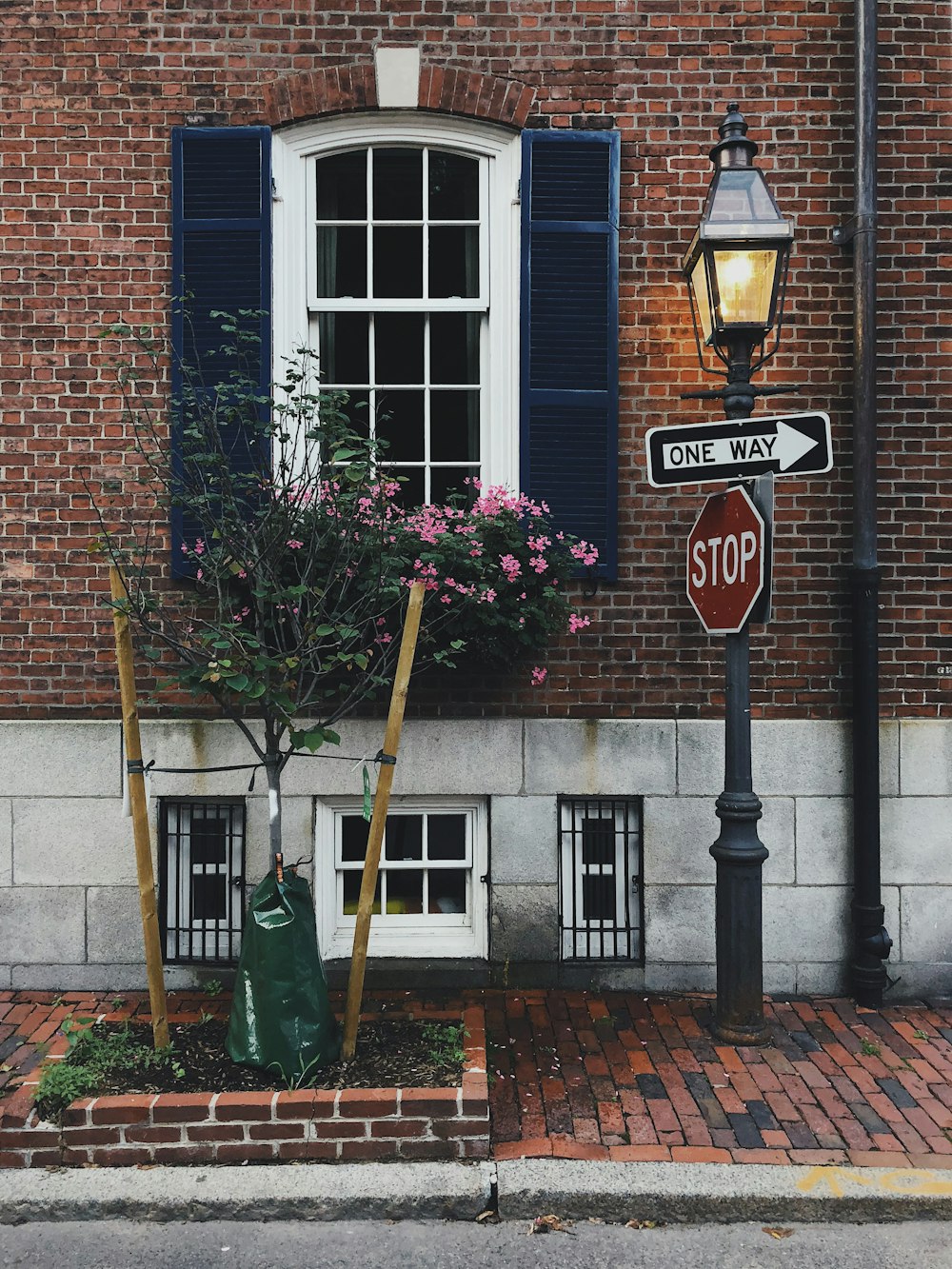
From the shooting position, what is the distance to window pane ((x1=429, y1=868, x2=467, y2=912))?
549cm

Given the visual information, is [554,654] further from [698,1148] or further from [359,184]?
[359,184]

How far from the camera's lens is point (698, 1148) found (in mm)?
3721

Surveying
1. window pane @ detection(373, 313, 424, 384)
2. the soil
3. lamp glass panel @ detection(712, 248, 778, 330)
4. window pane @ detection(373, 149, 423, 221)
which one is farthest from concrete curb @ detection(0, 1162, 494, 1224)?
window pane @ detection(373, 149, 423, 221)

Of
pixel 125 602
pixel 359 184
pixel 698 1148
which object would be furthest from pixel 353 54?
pixel 698 1148

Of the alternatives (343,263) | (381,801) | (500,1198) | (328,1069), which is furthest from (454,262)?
(500,1198)

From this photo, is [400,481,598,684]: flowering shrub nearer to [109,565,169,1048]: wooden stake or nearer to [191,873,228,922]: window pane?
[109,565,169,1048]: wooden stake

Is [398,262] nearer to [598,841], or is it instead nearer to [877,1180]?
[598,841]

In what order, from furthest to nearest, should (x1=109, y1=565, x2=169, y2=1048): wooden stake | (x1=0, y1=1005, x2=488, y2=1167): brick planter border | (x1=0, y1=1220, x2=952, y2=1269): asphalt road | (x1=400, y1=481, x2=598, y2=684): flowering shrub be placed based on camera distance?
(x1=400, y1=481, x2=598, y2=684): flowering shrub → (x1=109, y1=565, x2=169, y2=1048): wooden stake → (x1=0, y1=1005, x2=488, y2=1167): brick planter border → (x1=0, y1=1220, x2=952, y2=1269): asphalt road

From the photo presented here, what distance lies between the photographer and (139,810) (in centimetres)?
406

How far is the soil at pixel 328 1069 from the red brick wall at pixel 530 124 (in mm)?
1765

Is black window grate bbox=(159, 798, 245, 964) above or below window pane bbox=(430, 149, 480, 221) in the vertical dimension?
below

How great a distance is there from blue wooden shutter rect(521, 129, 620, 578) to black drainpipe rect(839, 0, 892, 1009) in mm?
1269

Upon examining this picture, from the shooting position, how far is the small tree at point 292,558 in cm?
404

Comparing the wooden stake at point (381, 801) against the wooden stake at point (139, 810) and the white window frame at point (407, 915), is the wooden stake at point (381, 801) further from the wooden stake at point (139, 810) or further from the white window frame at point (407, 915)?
the white window frame at point (407, 915)
